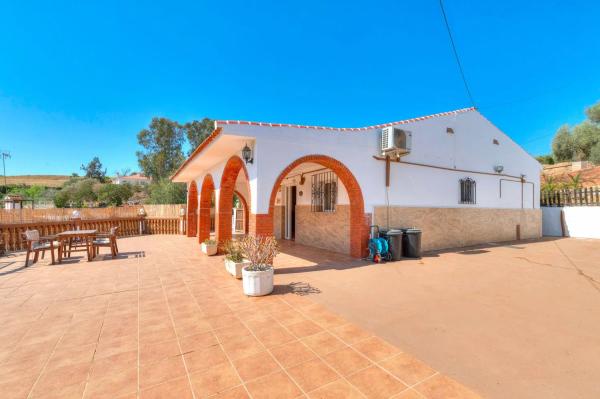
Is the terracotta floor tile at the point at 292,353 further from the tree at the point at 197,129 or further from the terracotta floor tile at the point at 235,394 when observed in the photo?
the tree at the point at 197,129

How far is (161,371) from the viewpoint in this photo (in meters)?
2.65

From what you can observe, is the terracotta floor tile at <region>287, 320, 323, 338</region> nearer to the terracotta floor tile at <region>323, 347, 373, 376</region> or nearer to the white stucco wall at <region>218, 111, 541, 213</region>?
the terracotta floor tile at <region>323, 347, 373, 376</region>

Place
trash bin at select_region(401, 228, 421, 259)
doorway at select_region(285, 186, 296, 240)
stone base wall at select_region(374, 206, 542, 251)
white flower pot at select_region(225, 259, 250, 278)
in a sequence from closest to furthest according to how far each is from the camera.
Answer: white flower pot at select_region(225, 259, 250, 278) → trash bin at select_region(401, 228, 421, 259) → stone base wall at select_region(374, 206, 542, 251) → doorway at select_region(285, 186, 296, 240)

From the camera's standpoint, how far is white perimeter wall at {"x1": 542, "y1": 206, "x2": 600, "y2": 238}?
13072mm

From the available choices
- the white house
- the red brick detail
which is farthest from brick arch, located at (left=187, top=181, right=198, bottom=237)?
the red brick detail

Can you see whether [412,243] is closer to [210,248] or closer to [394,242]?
[394,242]

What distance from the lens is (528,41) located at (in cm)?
1050

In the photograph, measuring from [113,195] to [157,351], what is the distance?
133 feet

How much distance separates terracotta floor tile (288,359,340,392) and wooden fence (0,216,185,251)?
13656 mm

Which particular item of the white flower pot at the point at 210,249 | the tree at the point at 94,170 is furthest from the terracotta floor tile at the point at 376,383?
the tree at the point at 94,170

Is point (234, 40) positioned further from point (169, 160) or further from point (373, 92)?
point (169, 160)

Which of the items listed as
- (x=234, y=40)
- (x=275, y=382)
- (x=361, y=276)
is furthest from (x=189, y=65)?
(x=275, y=382)

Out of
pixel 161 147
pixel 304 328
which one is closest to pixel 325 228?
pixel 304 328

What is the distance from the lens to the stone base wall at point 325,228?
9.05 metres
